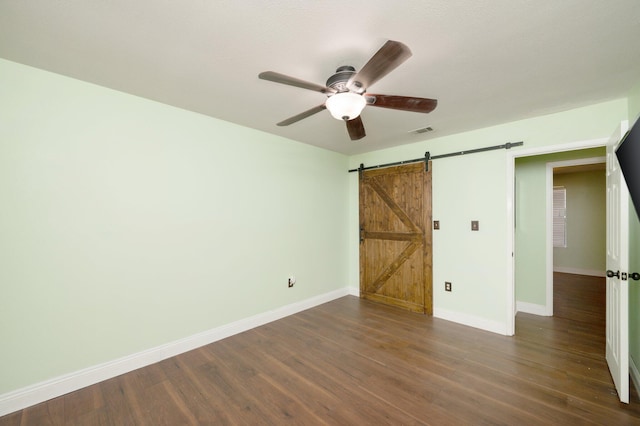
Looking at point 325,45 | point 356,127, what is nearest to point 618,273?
Result: point 356,127

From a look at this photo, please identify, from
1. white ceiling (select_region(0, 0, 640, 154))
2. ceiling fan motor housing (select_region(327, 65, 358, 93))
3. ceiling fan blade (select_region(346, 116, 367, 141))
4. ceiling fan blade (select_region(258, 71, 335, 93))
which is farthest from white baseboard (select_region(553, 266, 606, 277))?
ceiling fan blade (select_region(258, 71, 335, 93))

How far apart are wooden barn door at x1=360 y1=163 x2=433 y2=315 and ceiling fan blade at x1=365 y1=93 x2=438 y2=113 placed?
204 centimetres

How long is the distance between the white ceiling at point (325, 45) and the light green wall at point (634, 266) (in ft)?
0.51

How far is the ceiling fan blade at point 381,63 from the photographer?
1.26 metres

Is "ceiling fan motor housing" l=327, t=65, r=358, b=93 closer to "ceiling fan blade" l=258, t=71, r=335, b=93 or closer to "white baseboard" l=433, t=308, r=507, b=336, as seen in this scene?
"ceiling fan blade" l=258, t=71, r=335, b=93

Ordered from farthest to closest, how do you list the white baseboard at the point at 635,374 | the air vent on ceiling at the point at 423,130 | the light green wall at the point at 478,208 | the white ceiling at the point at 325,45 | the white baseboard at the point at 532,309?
the white baseboard at the point at 532,309 < the air vent on ceiling at the point at 423,130 < the light green wall at the point at 478,208 < the white baseboard at the point at 635,374 < the white ceiling at the point at 325,45

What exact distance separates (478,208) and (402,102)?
2169mm

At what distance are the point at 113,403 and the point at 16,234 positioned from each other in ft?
4.67

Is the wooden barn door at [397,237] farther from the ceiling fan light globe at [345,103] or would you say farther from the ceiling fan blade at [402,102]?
the ceiling fan light globe at [345,103]

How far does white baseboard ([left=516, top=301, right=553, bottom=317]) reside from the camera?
11.8ft

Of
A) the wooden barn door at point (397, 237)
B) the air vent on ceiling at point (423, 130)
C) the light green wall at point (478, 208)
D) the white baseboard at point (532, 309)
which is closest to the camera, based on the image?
the light green wall at point (478, 208)

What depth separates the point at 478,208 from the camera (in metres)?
3.29

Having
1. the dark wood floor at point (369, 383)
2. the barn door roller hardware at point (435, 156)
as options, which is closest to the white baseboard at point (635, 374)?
the dark wood floor at point (369, 383)

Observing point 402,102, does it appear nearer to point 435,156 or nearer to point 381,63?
point 381,63
